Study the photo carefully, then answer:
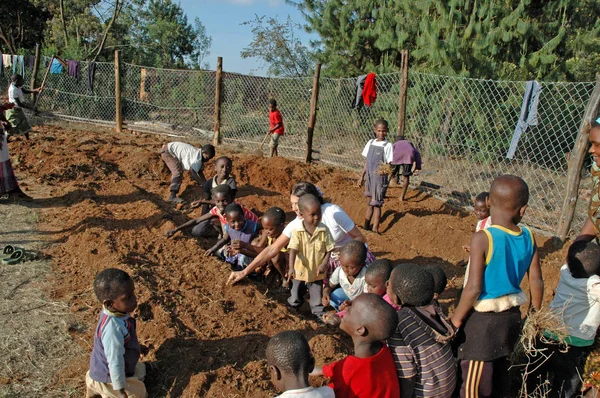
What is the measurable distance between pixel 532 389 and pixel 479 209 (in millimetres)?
2289

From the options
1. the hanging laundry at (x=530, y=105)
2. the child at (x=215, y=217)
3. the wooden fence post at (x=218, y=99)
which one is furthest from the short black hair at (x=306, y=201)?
the wooden fence post at (x=218, y=99)

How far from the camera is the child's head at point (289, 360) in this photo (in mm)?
2180

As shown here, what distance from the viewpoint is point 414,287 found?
2.67 meters

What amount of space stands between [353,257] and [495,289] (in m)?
1.31

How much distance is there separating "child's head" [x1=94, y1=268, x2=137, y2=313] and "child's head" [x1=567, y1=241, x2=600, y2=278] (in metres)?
2.94

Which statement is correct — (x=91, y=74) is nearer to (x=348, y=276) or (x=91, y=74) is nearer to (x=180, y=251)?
(x=180, y=251)

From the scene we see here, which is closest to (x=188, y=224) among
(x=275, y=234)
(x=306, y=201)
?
(x=275, y=234)

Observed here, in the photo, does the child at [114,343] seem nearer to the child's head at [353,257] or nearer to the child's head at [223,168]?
the child's head at [353,257]

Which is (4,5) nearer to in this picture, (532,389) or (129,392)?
(129,392)

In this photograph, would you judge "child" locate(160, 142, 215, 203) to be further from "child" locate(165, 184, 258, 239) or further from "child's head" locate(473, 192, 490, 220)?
"child's head" locate(473, 192, 490, 220)

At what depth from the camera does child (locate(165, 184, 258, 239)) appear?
211 inches

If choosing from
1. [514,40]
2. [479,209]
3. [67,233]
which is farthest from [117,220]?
[514,40]

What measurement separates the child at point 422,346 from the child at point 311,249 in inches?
58.7

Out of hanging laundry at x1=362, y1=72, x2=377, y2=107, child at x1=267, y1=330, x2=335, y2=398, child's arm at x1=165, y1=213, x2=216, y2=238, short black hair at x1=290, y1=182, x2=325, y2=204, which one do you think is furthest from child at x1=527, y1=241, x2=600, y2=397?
hanging laundry at x1=362, y1=72, x2=377, y2=107
